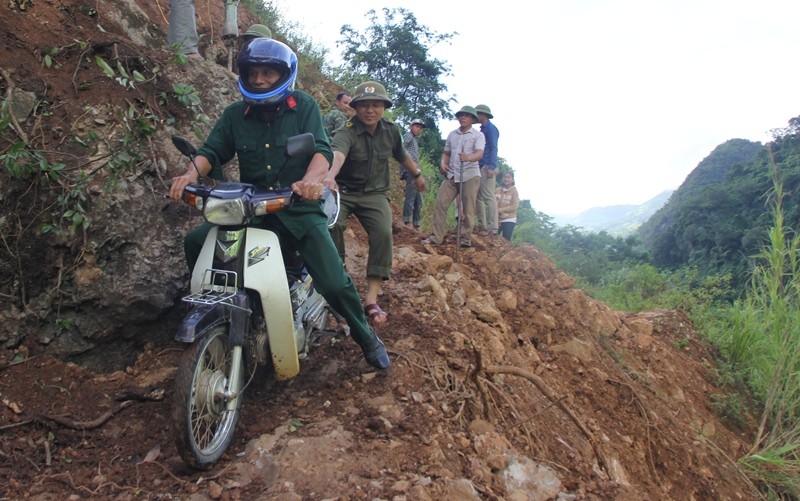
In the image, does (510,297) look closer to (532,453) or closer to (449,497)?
(532,453)

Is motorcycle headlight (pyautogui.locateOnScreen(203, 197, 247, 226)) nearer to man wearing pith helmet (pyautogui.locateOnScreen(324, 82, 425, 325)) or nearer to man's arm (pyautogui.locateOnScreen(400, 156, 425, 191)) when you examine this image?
man wearing pith helmet (pyautogui.locateOnScreen(324, 82, 425, 325))

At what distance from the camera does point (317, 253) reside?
304 centimetres

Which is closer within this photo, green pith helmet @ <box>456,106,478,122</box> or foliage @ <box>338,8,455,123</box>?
green pith helmet @ <box>456,106,478,122</box>

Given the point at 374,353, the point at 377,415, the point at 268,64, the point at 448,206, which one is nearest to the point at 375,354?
the point at 374,353

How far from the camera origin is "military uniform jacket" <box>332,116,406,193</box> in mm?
4266

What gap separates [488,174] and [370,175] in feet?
16.1

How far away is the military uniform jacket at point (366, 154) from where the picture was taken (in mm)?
4266

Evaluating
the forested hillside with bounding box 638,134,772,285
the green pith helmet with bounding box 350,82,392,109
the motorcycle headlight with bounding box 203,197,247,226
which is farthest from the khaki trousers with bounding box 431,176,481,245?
the forested hillside with bounding box 638,134,772,285

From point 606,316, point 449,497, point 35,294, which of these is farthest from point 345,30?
point 449,497

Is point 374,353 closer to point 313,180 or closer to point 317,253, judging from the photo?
point 317,253

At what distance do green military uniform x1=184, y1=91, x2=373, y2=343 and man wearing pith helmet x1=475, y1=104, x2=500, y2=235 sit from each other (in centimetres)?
552

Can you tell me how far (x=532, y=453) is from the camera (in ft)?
11.3

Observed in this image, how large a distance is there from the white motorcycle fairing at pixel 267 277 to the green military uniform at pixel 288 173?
19 centimetres

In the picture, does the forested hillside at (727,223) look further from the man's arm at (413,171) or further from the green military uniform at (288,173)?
the green military uniform at (288,173)
